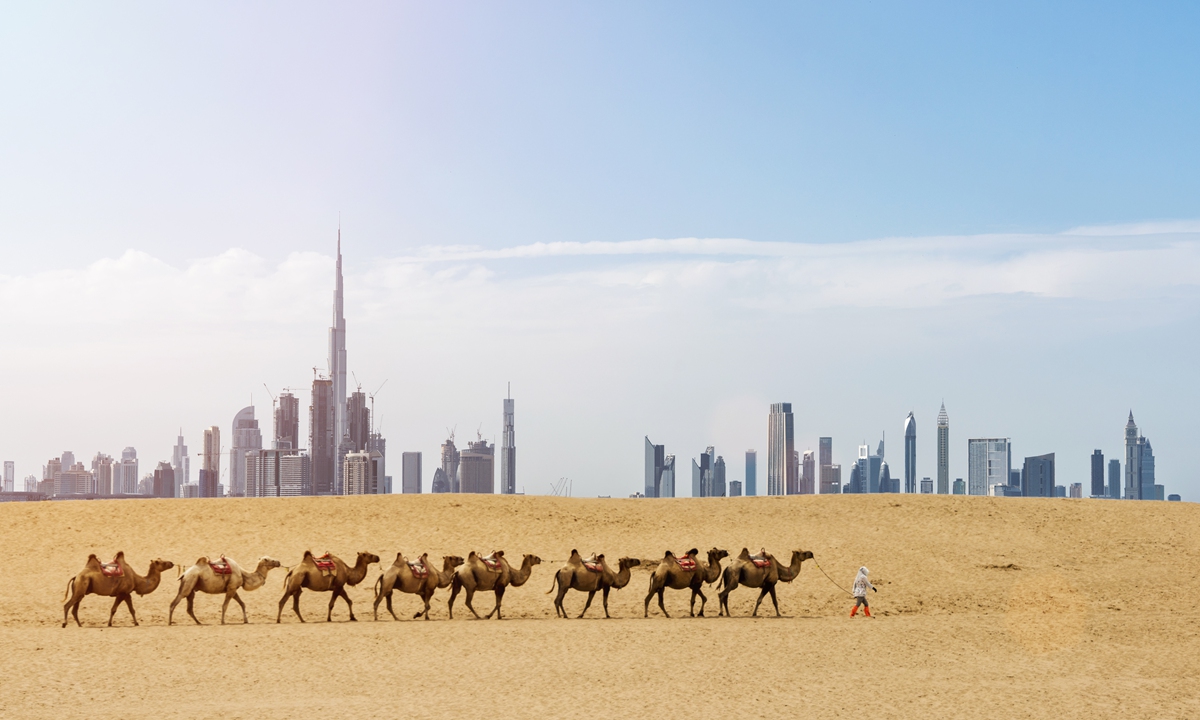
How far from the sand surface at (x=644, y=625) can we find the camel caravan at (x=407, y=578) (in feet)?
2.21

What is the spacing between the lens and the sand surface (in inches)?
555

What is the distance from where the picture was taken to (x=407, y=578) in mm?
22516

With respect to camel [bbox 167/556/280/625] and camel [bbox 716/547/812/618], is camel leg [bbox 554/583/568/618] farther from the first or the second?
camel [bbox 167/556/280/625]

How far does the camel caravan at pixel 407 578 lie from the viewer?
21.3 m

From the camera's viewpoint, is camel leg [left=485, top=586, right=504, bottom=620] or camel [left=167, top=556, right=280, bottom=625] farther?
camel leg [left=485, top=586, right=504, bottom=620]

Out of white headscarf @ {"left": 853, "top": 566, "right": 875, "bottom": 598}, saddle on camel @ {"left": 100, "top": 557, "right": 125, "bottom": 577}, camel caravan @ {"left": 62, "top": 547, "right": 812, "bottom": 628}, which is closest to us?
saddle on camel @ {"left": 100, "top": 557, "right": 125, "bottom": 577}

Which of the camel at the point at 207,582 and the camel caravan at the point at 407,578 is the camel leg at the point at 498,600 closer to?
the camel caravan at the point at 407,578

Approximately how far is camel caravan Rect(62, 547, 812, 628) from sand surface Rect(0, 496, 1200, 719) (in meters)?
0.67

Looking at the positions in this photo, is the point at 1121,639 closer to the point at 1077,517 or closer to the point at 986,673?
the point at 986,673

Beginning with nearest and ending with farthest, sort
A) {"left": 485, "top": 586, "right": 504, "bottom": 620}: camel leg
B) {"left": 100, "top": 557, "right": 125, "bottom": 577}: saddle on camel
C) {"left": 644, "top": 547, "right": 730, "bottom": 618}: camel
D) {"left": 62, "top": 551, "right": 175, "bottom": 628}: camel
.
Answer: {"left": 62, "top": 551, "right": 175, "bottom": 628}: camel
{"left": 100, "top": 557, "right": 125, "bottom": 577}: saddle on camel
{"left": 485, "top": 586, "right": 504, "bottom": 620}: camel leg
{"left": 644, "top": 547, "right": 730, "bottom": 618}: camel

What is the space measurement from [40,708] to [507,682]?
620 cm

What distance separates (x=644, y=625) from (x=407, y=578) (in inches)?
209

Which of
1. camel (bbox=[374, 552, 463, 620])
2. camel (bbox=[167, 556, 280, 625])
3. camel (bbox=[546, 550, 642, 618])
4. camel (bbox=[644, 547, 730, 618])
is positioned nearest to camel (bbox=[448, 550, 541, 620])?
camel (bbox=[374, 552, 463, 620])

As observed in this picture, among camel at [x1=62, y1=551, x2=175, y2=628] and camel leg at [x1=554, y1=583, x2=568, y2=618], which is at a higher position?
camel at [x1=62, y1=551, x2=175, y2=628]
